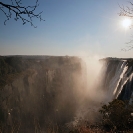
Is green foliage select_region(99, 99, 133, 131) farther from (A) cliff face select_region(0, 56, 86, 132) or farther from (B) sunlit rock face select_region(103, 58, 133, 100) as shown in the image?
(B) sunlit rock face select_region(103, 58, 133, 100)

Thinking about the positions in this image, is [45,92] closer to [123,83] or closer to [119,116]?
[123,83]

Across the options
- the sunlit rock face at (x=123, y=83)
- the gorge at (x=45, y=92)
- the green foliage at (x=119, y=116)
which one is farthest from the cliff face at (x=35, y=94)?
the sunlit rock face at (x=123, y=83)

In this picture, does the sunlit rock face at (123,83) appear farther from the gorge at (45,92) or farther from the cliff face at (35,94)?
the cliff face at (35,94)

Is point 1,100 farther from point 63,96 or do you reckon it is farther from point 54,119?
point 63,96

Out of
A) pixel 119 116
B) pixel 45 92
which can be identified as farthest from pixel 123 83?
pixel 45 92

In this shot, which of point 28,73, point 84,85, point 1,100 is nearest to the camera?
point 1,100

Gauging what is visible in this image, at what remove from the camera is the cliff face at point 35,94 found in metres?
20.4

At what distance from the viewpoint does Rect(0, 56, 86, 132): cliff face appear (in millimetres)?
20358

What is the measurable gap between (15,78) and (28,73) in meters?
4.06

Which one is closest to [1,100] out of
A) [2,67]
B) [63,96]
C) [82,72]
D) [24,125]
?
[24,125]

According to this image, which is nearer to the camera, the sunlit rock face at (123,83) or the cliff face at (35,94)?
the sunlit rock face at (123,83)

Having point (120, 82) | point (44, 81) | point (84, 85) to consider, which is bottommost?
point (84, 85)

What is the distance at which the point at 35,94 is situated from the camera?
92.9 feet

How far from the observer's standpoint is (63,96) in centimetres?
3341
